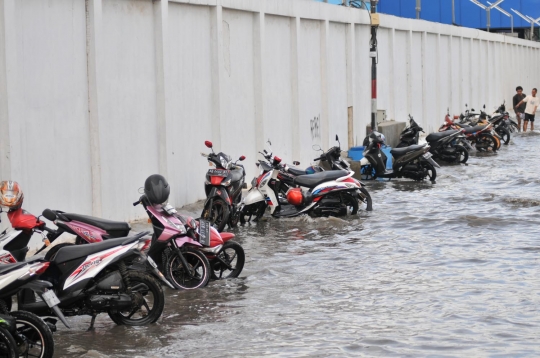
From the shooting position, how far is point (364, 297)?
9008mm

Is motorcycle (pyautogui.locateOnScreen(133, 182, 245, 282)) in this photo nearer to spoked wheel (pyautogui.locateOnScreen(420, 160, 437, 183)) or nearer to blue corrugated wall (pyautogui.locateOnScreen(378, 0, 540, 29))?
spoked wheel (pyautogui.locateOnScreen(420, 160, 437, 183))

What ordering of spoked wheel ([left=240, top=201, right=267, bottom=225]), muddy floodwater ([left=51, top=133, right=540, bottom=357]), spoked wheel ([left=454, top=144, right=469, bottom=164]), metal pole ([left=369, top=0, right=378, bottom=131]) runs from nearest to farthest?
muddy floodwater ([left=51, top=133, right=540, bottom=357]) → spoked wheel ([left=240, top=201, right=267, bottom=225]) → spoked wheel ([left=454, top=144, right=469, bottom=164]) → metal pole ([left=369, top=0, right=378, bottom=131])

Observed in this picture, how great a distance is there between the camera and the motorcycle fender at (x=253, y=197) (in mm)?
13641

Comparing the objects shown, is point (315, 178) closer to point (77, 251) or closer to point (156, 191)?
point (156, 191)

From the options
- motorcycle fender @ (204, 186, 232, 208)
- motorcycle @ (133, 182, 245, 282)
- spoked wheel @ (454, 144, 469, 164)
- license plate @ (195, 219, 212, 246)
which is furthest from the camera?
spoked wheel @ (454, 144, 469, 164)

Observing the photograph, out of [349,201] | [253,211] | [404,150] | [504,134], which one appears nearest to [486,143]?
[504,134]

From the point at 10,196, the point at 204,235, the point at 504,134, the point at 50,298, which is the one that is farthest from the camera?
the point at 504,134

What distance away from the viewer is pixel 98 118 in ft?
40.7

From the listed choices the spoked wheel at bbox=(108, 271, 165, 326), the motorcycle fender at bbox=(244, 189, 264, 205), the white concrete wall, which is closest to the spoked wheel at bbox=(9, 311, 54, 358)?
the spoked wheel at bbox=(108, 271, 165, 326)

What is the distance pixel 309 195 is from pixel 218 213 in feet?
6.04

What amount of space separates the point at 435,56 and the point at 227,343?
25980 millimetres

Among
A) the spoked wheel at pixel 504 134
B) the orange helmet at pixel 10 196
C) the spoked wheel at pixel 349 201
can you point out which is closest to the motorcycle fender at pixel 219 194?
the spoked wheel at pixel 349 201

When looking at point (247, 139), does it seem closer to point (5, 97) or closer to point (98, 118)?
point (98, 118)

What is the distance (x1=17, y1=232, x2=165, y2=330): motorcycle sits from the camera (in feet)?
25.0
